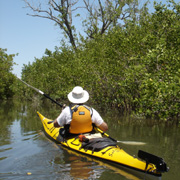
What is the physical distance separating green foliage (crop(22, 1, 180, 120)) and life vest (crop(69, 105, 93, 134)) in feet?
8.37

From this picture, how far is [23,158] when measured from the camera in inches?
219

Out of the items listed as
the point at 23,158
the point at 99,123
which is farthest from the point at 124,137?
the point at 23,158

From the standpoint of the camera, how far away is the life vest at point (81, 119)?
5504 millimetres

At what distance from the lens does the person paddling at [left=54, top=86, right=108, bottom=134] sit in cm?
552

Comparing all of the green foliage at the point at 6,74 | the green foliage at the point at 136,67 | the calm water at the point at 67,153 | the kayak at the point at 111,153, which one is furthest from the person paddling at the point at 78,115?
the green foliage at the point at 6,74

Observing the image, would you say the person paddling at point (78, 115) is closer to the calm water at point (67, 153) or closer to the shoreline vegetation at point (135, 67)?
the calm water at point (67, 153)

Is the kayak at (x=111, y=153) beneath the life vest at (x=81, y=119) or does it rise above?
beneath

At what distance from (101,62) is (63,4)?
42.1ft

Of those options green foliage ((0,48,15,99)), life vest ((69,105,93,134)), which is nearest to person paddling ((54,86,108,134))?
life vest ((69,105,93,134))

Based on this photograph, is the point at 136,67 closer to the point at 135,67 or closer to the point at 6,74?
the point at 135,67

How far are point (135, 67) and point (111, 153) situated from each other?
4966 mm

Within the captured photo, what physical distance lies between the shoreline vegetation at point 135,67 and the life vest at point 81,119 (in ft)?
8.37

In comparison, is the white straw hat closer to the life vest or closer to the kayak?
the life vest

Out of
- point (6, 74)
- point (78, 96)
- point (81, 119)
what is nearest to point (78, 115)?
point (81, 119)
